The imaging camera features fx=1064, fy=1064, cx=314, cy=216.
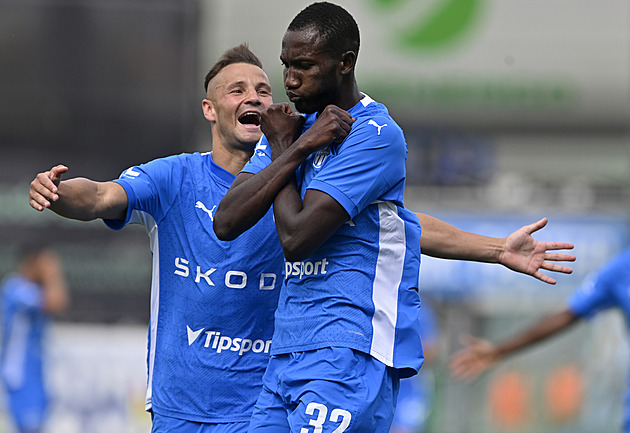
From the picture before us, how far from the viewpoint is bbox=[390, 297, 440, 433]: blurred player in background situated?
11250 millimetres

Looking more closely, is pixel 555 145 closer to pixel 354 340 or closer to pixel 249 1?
pixel 249 1

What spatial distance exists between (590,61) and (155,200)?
1632cm

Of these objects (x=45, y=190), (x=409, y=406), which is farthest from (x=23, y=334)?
(x=45, y=190)

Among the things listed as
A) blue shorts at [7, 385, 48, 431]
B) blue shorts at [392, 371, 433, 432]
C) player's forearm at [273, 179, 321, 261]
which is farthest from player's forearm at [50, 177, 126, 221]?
blue shorts at [7, 385, 48, 431]

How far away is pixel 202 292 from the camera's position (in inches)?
176

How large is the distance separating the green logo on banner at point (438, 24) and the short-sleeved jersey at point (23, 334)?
369 inches

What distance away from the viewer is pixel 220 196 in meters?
4.57

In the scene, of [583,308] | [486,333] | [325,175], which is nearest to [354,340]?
[325,175]

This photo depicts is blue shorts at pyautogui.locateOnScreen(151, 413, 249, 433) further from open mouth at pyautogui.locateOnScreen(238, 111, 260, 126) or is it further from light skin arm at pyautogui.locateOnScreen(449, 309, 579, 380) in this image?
light skin arm at pyautogui.locateOnScreen(449, 309, 579, 380)

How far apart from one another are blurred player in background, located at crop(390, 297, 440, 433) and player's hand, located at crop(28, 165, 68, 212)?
7.17 metres

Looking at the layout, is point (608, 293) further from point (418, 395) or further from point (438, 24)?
point (438, 24)

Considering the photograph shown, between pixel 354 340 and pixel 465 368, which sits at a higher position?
pixel 354 340

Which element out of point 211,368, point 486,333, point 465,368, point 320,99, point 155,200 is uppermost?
point 320,99

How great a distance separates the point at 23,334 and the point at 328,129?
30.4ft
